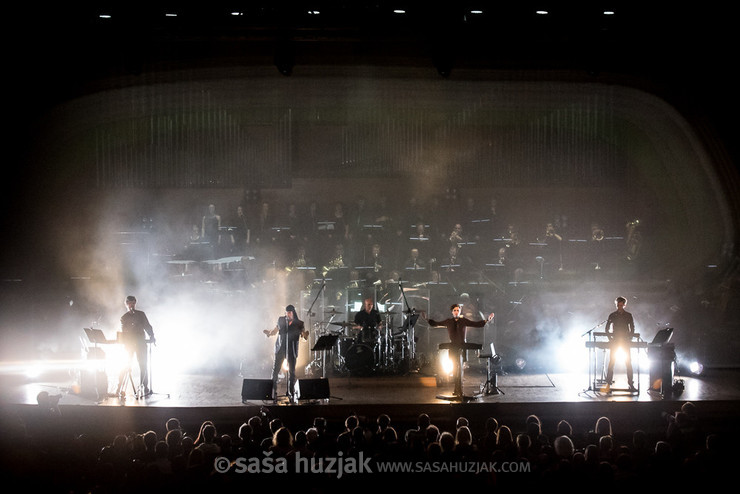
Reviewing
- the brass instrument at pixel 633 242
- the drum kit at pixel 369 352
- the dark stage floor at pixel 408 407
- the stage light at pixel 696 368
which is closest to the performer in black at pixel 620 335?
the dark stage floor at pixel 408 407

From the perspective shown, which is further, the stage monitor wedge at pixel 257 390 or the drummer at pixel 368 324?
the drummer at pixel 368 324

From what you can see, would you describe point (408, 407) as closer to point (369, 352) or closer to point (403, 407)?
point (403, 407)

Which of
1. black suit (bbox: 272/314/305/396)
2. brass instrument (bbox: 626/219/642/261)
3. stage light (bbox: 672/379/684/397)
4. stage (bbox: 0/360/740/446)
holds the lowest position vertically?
stage (bbox: 0/360/740/446)

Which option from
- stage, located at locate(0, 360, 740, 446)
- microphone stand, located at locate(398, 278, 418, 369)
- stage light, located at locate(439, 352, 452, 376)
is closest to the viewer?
stage, located at locate(0, 360, 740, 446)

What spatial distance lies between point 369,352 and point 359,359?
200 millimetres

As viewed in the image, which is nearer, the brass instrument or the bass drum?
the bass drum

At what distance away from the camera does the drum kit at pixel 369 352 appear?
446 inches

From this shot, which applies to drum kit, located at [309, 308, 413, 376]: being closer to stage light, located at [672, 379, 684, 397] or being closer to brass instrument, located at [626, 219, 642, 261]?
stage light, located at [672, 379, 684, 397]

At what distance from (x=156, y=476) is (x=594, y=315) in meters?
11.2

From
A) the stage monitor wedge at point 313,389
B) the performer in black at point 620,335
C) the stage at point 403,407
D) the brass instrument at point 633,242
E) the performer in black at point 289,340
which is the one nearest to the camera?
the stage at point 403,407

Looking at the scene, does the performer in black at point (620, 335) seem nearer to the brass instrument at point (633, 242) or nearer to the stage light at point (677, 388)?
the stage light at point (677, 388)

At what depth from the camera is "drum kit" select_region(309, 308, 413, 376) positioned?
1133 centimetres

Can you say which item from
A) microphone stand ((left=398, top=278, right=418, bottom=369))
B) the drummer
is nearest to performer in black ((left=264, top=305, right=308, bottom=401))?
the drummer

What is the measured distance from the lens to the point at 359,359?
11.3m
